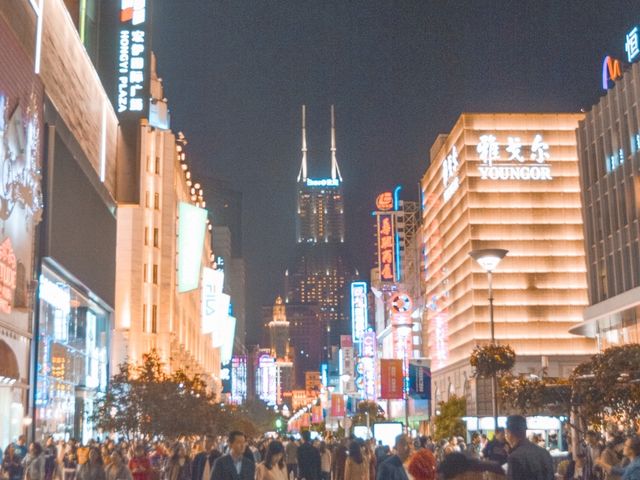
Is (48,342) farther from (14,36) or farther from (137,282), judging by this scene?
(137,282)

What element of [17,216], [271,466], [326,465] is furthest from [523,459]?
[17,216]

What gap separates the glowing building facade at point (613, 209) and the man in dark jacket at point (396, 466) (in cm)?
4759

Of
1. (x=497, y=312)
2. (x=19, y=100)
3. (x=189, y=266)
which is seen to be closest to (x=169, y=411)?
(x=19, y=100)

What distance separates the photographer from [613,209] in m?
63.0

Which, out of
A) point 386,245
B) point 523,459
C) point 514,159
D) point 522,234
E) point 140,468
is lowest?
point 140,468

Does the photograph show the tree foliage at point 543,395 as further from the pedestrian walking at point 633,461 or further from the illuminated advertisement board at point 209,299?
the illuminated advertisement board at point 209,299

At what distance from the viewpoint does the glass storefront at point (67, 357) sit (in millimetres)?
47156

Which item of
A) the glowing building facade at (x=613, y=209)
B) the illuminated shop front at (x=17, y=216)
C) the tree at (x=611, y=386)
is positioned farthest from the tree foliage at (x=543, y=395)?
the glowing building facade at (x=613, y=209)

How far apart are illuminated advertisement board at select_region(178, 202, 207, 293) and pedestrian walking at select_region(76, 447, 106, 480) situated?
224 ft

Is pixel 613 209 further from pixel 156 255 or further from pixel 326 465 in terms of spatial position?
pixel 156 255

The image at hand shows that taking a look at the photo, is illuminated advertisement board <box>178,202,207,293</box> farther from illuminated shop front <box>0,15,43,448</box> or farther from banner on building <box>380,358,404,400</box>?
illuminated shop front <box>0,15,43,448</box>

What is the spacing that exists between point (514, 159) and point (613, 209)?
113 feet

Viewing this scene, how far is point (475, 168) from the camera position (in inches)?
3804

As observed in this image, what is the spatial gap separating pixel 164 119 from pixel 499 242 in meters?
32.6
